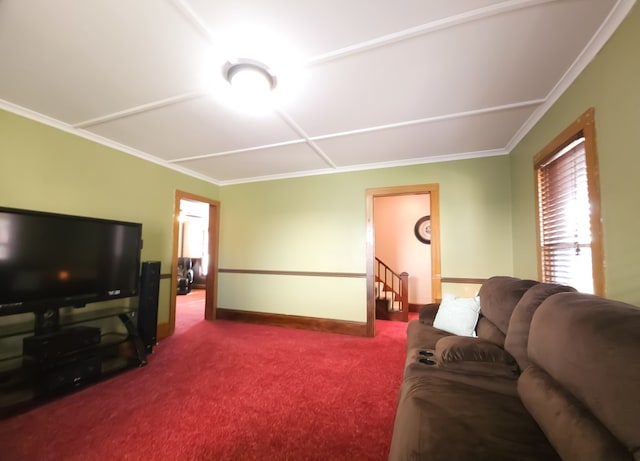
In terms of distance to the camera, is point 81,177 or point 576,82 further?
point 81,177

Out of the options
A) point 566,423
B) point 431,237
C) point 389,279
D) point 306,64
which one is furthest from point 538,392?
point 389,279

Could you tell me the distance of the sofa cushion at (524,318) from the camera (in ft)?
4.65

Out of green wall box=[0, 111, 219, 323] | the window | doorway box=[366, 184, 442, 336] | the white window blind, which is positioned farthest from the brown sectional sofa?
→ green wall box=[0, 111, 219, 323]

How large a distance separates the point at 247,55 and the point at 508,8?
1.45 meters

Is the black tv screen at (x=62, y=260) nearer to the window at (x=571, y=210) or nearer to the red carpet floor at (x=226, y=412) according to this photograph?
the red carpet floor at (x=226, y=412)

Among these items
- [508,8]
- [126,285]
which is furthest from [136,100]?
[508,8]

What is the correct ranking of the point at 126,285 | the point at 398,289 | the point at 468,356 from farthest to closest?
1. the point at 398,289
2. the point at 126,285
3. the point at 468,356

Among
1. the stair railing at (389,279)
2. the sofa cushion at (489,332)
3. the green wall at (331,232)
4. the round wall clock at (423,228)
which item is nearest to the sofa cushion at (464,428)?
the sofa cushion at (489,332)

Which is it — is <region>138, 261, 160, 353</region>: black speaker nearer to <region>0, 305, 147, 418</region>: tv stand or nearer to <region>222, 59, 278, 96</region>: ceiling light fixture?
<region>0, 305, 147, 418</region>: tv stand

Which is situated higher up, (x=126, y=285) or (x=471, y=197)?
(x=471, y=197)

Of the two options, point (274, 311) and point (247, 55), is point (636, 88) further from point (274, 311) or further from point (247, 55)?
point (274, 311)

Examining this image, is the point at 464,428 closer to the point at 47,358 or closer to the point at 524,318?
the point at 524,318

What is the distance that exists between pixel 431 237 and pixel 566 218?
1505 millimetres

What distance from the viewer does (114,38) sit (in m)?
1.55
